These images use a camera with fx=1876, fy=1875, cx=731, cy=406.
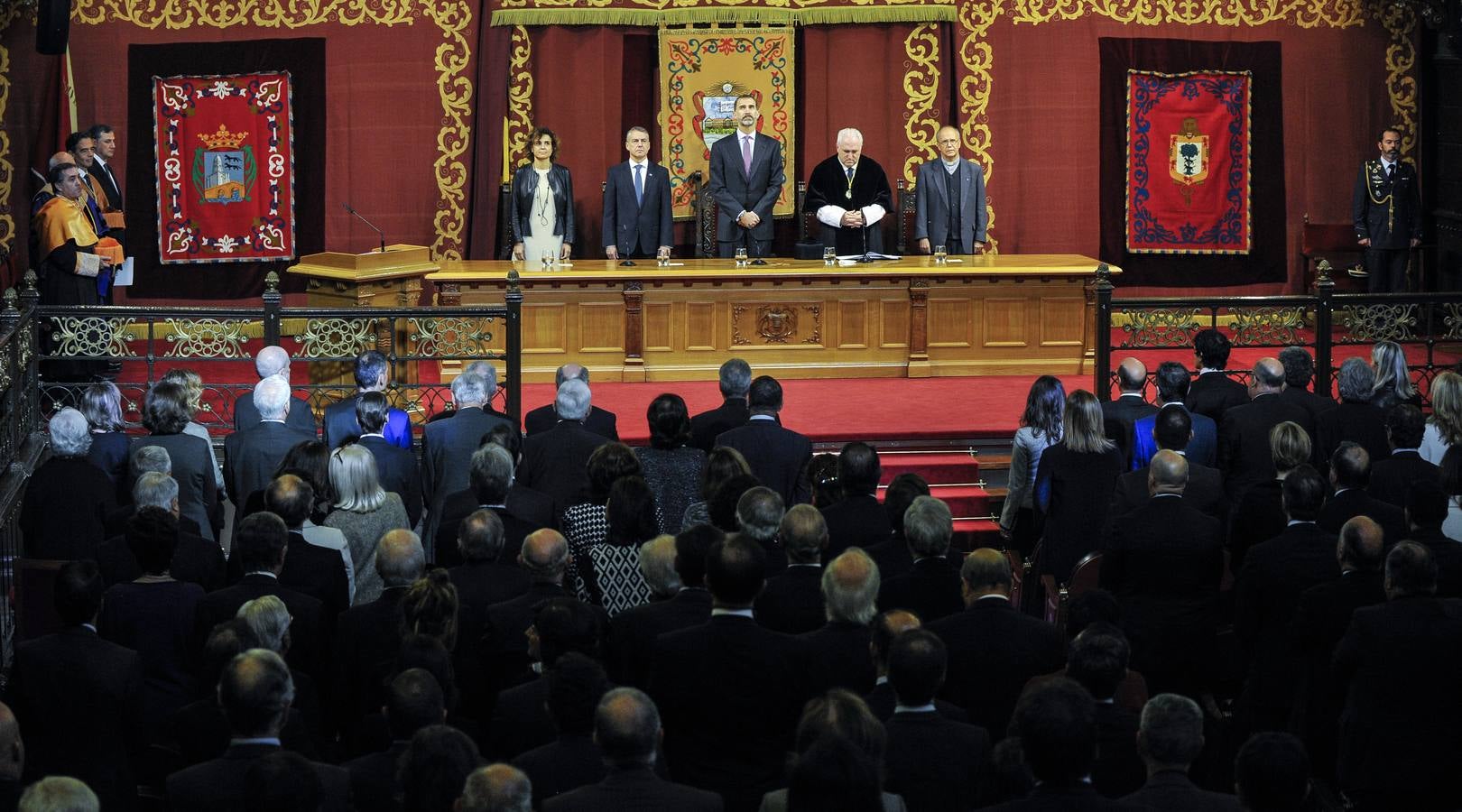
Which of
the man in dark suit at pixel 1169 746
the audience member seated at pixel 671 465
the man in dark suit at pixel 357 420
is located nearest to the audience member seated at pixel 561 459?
the audience member seated at pixel 671 465

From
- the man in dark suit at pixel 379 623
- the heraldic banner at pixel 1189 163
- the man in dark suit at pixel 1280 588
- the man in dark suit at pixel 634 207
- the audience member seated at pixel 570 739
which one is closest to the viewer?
the audience member seated at pixel 570 739

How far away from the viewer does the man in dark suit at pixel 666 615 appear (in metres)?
5.65

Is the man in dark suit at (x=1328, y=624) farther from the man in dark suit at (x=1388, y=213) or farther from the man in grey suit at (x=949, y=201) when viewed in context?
the man in dark suit at (x=1388, y=213)

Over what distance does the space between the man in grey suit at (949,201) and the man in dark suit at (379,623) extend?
8513mm

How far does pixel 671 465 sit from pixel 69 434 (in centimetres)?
245

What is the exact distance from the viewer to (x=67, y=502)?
24.9 feet

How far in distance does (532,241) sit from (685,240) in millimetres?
2195

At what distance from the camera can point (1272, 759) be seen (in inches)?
Answer: 170

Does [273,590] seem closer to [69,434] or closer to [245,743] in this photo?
[245,743]

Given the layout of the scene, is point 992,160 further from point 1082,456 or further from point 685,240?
point 1082,456

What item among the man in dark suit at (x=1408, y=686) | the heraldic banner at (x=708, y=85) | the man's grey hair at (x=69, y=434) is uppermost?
the heraldic banner at (x=708, y=85)

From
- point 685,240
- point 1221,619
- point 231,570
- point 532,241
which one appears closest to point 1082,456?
point 1221,619

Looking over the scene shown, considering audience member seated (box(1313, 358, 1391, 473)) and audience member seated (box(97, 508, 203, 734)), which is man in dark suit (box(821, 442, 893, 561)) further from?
audience member seated (box(1313, 358, 1391, 473))

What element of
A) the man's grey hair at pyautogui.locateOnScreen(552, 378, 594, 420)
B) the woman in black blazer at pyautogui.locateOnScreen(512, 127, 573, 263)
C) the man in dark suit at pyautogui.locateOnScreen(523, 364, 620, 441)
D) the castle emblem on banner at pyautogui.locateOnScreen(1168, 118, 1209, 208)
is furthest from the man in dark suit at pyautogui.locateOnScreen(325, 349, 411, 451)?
the castle emblem on banner at pyautogui.locateOnScreen(1168, 118, 1209, 208)
